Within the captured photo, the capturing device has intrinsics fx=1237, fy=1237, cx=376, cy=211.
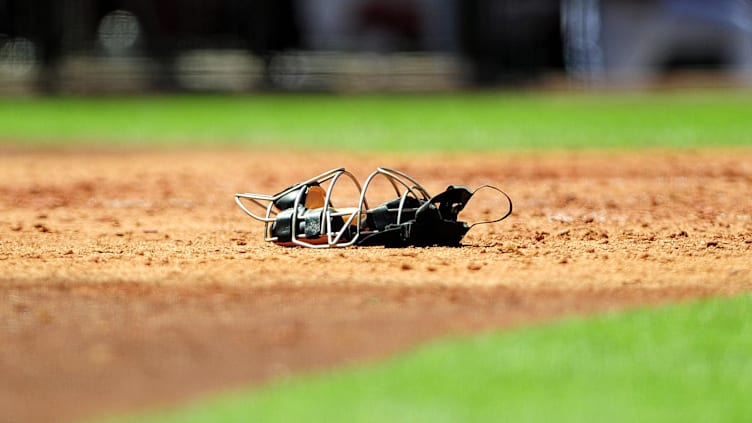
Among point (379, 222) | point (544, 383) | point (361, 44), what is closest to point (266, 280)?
point (379, 222)

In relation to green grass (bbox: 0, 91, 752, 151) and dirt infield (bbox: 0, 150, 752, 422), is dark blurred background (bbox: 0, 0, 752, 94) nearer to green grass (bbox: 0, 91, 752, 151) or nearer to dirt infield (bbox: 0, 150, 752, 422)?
green grass (bbox: 0, 91, 752, 151)

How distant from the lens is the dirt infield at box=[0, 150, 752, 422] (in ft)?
14.4

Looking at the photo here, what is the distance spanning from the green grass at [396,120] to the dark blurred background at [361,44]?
1.93 m

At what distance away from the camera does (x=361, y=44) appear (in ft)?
105

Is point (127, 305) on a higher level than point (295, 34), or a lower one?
lower

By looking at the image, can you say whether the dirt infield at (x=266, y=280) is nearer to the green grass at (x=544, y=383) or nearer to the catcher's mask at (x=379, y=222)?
the catcher's mask at (x=379, y=222)

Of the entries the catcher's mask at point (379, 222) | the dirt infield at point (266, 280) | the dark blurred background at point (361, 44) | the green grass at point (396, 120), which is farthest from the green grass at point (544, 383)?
the dark blurred background at point (361, 44)

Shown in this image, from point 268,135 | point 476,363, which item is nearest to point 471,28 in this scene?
point 268,135

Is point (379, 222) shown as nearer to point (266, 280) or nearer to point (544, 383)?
point (266, 280)

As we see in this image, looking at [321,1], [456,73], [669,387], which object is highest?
[321,1]

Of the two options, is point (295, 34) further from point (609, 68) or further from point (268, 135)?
point (268, 135)

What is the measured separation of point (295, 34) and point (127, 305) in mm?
26980

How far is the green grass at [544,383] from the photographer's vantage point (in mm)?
3805

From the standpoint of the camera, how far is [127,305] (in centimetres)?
536
